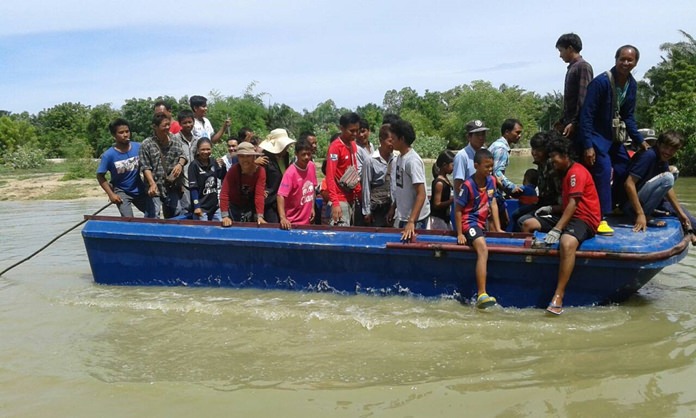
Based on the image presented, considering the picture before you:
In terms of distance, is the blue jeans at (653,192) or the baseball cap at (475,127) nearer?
the blue jeans at (653,192)

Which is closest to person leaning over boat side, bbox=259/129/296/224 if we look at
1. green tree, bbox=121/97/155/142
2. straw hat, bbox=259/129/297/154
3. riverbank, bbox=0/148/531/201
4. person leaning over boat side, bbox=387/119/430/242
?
straw hat, bbox=259/129/297/154

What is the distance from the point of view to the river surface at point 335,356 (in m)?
3.61

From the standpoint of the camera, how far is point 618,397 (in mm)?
3570

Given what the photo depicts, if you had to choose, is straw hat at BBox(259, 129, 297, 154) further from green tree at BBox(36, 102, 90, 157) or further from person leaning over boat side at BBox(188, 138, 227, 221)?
green tree at BBox(36, 102, 90, 157)

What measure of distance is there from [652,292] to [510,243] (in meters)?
1.89

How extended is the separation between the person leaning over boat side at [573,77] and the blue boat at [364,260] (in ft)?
3.15

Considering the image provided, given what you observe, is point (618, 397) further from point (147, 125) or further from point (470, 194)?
point (147, 125)

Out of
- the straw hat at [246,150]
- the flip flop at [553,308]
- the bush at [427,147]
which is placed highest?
the straw hat at [246,150]

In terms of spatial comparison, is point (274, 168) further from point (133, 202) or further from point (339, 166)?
point (133, 202)

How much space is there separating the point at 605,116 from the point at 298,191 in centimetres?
279

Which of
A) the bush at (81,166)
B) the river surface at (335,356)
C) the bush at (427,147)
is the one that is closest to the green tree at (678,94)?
the bush at (427,147)

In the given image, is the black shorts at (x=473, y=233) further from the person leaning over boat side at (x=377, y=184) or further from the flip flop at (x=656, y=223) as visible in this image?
the flip flop at (x=656, y=223)

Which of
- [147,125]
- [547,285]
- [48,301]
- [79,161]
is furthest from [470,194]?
[147,125]

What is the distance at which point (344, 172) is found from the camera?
619 cm
